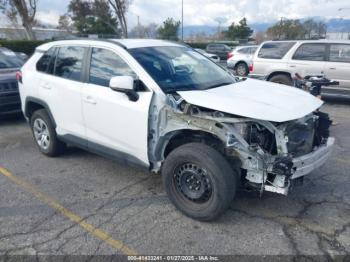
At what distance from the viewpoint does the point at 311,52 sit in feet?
29.7

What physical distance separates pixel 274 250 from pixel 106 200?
1.94m

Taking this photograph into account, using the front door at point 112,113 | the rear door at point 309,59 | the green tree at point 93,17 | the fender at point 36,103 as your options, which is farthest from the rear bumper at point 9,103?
the green tree at point 93,17

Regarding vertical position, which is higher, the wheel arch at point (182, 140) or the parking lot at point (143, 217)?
the wheel arch at point (182, 140)

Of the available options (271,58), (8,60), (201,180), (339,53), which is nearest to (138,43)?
(201,180)

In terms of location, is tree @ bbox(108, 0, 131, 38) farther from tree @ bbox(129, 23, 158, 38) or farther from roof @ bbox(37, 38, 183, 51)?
roof @ bbox(37, 38, 183, 51)

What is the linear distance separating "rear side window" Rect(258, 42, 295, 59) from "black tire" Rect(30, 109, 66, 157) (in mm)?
6880

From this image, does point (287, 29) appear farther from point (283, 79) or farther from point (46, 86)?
point (46, 86)

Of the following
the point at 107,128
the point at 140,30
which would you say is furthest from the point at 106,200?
the point at 140,30

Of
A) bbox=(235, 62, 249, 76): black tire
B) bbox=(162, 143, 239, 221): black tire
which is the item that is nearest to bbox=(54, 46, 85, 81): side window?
bbox=(162, 143, 239, 221): black tire

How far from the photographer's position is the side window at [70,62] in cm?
433

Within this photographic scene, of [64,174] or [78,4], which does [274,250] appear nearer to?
[64,174]

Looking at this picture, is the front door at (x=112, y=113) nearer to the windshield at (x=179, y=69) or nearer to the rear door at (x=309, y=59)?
the windshield at (x=179, y=69)

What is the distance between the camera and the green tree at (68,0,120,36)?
1399 inches

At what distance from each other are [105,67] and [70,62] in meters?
0.78
